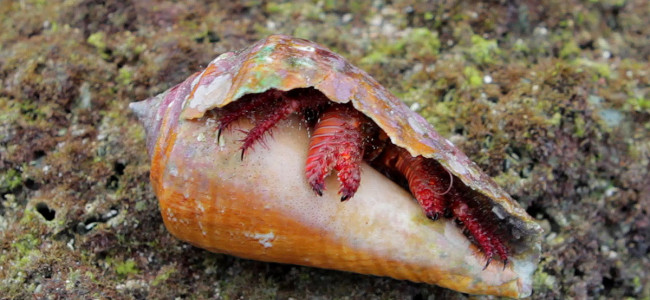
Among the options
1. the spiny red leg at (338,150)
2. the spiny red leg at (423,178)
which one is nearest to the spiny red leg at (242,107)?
the spiny red leg at (338,150)

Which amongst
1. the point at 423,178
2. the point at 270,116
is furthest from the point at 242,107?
the point at 423,178

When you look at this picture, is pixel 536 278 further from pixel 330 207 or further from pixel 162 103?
pixel 162 103

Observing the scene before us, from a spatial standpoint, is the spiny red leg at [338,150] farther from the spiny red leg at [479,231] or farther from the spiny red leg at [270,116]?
the spiny red leg at [479,231]

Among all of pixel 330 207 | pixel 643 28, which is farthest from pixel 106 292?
pixel 643 28

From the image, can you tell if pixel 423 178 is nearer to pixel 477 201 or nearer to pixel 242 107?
pixel 477 201

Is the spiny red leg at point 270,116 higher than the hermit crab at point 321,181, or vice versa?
the spiny red leg at point 270,116

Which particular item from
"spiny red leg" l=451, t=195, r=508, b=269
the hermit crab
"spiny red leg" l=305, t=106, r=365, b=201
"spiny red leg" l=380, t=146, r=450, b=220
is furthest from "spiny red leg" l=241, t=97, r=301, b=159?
"spiny red leg" l=451, t=195, r=508, b=269
